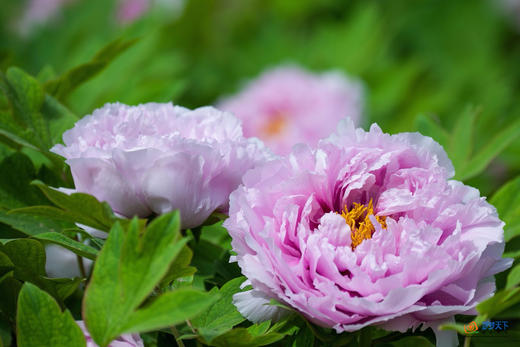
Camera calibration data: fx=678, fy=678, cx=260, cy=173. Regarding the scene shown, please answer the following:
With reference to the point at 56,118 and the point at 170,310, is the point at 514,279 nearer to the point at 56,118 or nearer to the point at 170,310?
the point at 170,310

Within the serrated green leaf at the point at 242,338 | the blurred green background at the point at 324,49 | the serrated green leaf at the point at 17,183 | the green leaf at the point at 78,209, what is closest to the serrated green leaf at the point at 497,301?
the serrated green leaf at the point at 242,338

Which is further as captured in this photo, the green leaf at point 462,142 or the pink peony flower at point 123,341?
the green leaf at point 462,142

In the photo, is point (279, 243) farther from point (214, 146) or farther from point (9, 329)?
point (9, 329)

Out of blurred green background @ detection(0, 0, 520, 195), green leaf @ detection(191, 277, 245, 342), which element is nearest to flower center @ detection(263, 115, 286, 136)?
blurred green background @ detection(0, 0, 520, 195)

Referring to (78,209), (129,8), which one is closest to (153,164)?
(78,209)

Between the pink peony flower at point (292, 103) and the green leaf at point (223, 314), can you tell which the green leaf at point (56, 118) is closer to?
the green leaf at point (223, 314)

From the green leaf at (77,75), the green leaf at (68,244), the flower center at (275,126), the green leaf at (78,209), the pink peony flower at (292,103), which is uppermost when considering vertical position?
the green leaf at (77,75)
